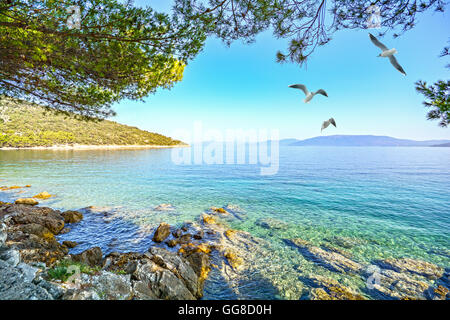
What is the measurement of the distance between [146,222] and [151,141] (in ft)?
493

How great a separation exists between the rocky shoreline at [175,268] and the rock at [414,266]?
4cm

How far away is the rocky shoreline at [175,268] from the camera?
3.67m

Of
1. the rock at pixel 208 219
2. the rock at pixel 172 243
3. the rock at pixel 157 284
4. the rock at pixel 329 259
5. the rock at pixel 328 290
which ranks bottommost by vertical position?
the rock at pixel 329 259

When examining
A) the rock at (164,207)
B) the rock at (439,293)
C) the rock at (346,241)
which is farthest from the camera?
the rock at (164,207)

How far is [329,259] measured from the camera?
773 centimetres

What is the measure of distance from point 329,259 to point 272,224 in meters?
4.00

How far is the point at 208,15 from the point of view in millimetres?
6098

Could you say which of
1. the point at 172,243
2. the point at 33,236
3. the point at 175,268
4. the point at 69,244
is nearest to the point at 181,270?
the point at 175,268

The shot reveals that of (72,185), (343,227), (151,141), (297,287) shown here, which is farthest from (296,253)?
(151,141)

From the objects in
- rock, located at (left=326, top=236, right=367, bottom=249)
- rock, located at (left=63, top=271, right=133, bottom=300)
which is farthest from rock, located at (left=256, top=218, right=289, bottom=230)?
rock, located at (left=63, top=271, right=133, bottom=300)

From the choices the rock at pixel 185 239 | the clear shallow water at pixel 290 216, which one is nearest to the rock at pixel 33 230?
the clear shallow water at pixel 290 216

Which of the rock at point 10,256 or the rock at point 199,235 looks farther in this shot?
the rock at point 199,235

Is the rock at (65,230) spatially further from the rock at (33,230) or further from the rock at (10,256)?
the rock at (10,256)
